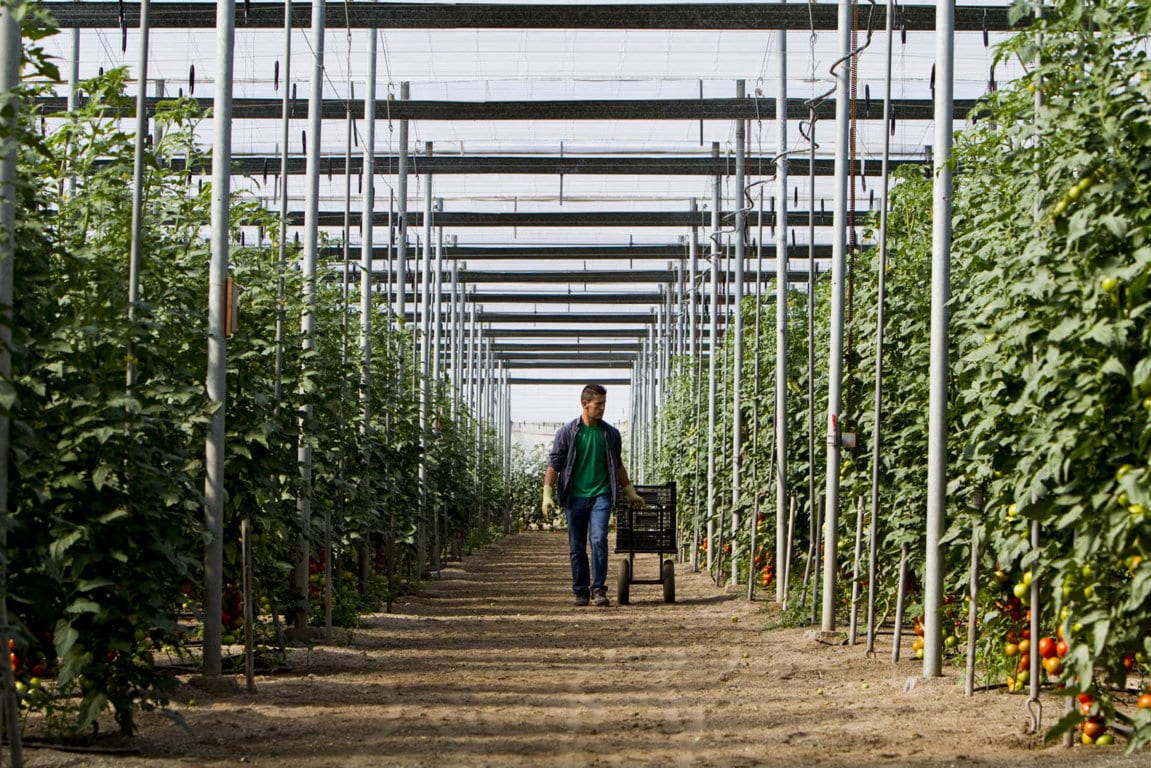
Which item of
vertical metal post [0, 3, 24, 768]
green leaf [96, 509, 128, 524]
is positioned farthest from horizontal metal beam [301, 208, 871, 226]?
vertical metal post [0, 3, 24, 768]

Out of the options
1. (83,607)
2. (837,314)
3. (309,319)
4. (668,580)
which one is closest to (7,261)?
(83,607)

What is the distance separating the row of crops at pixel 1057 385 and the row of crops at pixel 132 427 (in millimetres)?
3156

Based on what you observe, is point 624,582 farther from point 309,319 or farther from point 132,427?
point 132,427

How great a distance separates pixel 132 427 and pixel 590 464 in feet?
24.8

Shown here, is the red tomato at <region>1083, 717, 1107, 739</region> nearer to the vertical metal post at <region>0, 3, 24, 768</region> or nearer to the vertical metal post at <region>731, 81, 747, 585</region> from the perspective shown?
the vertical metal post at <region>0, 3, 24, 768</region>

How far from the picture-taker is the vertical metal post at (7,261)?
4276 mm

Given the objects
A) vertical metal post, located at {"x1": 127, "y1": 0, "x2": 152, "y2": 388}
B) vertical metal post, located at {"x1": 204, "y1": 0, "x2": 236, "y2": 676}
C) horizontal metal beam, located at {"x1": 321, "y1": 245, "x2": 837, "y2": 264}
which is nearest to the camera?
vertical metal post, located at {"x1": 127, "y1": 0, "x2": 152, "y2": 388}

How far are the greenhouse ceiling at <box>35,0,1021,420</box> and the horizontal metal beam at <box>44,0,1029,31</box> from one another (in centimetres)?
2

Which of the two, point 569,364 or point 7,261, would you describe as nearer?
point 7,261

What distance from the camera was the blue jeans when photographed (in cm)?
1250

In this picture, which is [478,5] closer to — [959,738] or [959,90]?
[959,90]

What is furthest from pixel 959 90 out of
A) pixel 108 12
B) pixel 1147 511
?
pixel 1147 511

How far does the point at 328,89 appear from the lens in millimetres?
16562

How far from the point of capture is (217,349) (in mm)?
6977
